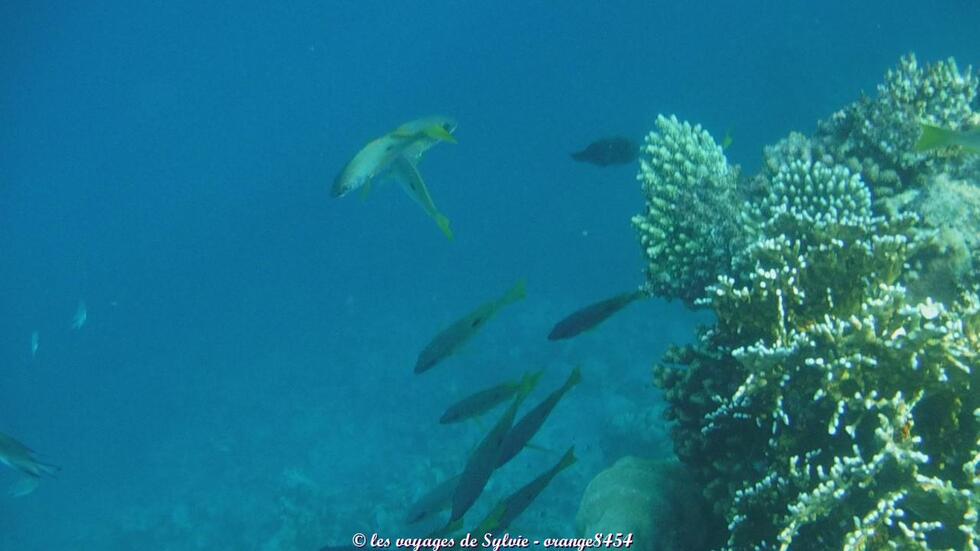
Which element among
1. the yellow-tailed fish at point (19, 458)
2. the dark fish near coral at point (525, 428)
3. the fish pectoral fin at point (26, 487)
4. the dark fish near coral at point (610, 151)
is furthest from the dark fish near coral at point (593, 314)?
the fish pectoral fin at point (26, 487)

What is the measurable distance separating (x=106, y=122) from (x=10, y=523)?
110 metres

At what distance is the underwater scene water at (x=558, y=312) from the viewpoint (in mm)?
3508

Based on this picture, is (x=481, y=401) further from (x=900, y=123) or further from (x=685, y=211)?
(x=900, y=123)

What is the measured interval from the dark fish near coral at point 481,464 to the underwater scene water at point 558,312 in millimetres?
18

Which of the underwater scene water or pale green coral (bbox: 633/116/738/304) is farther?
pale green coral (bbox: 633/116/738/304)

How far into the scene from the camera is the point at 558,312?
71.0ft

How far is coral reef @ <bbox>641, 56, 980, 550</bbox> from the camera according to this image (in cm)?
313

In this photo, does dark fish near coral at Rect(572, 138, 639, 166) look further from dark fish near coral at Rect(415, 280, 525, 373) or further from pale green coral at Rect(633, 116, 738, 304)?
dark fish near coral at Rect(415, 280, 525, 373)

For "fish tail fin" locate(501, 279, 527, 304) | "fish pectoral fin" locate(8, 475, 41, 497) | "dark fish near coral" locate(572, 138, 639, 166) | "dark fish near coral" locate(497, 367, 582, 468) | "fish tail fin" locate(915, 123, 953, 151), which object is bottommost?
"dark fish near coral" locate(497, 367, 582, 468)

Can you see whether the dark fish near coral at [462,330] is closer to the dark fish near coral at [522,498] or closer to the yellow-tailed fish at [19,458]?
the dark fish near coral at [522,498]

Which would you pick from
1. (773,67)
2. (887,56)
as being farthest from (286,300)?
(887,56)

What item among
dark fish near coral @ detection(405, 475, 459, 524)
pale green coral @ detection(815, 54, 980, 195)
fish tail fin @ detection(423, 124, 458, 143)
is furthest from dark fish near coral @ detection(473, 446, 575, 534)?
pale green coral @ detection(815, 54, 980, 195)

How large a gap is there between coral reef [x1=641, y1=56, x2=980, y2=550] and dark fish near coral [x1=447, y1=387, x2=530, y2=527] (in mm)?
1389

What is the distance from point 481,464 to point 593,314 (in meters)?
1.52
